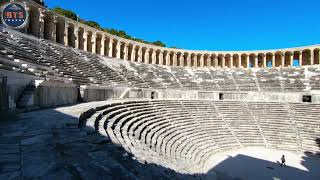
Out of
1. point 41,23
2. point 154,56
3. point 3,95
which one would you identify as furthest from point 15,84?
point 154,56

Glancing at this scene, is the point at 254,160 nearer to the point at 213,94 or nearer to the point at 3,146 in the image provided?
the point at 213,94

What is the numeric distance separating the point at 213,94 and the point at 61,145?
2426cm

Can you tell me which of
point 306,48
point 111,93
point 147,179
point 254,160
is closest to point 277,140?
point 254,160

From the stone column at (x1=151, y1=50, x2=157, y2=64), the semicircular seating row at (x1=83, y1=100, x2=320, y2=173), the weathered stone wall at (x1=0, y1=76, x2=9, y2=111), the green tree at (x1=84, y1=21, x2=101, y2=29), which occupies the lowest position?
the semicircular seating row at (x1=83, y1=100, x2=320, y2=173)

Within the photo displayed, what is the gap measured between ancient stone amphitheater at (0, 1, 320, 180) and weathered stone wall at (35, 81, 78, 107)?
0.05 metres

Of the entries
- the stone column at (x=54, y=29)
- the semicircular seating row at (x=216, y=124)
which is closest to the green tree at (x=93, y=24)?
the stone column at (x=54, y=29)

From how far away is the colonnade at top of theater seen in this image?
88.8ft

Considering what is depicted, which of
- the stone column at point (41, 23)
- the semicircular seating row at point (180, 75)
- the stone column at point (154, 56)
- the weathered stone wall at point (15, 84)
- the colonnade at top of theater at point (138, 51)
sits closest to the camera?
the weathered stone wall at point (15, 84)

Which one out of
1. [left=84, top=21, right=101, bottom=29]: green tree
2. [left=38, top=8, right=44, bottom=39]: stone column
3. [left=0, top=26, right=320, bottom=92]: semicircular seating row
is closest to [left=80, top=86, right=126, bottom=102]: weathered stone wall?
[left=0, top=26, right=320, bottom=92]: semicircular seating row

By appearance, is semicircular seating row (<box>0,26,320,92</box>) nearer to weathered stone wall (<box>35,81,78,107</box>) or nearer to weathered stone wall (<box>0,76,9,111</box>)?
weathered stone wall (<box>35,81,78,107</box>)

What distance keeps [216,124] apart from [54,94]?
13.8 m

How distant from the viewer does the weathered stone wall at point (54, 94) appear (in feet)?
38.7

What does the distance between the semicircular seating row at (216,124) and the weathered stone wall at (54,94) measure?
2440mm

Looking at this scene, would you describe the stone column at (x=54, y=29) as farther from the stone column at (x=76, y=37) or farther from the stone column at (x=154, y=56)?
the stone column at (x=154, y=56)
